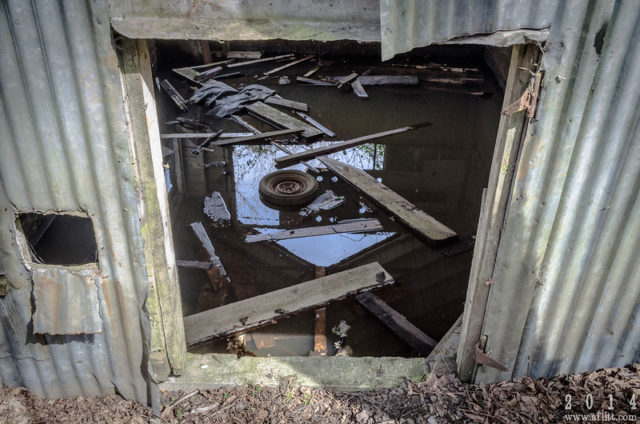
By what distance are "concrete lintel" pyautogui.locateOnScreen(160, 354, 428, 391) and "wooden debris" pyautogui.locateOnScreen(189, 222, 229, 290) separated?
1.93 meters

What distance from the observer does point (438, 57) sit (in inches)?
595

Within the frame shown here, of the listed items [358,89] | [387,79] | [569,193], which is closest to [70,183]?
[569,193]

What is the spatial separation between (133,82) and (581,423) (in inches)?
153

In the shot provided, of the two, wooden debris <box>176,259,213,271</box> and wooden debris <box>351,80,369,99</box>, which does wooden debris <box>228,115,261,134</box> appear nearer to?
wooden debris <box>351,80,369,99</box>

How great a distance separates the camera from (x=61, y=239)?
5.85m

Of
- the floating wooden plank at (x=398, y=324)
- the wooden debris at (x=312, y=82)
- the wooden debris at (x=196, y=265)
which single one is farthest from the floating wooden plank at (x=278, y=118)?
the floating wooden plank at (x=398, y=324)

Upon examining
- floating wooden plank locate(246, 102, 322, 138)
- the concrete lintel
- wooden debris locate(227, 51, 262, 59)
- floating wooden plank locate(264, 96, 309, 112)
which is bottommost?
floating wooden plank locate(246, 102, 322, 138)

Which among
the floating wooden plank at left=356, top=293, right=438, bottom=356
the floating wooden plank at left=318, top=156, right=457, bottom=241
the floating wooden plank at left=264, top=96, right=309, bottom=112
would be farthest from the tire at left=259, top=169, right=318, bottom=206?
the floating wooden plank at left=264, top=96, right=309, bottom=112

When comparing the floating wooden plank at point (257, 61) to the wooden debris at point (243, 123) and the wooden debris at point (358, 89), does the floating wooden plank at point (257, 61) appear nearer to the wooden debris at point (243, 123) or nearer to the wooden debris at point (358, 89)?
the wooden debris at point (358, 89)

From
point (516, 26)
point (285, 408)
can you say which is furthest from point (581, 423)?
point (516, 26)

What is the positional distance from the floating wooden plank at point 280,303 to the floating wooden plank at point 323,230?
109cm

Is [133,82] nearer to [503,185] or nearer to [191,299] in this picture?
[503,185]

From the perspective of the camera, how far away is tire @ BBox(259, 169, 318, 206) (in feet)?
26.5

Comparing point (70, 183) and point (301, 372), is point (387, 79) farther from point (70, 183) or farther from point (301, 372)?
point (70, 183)
